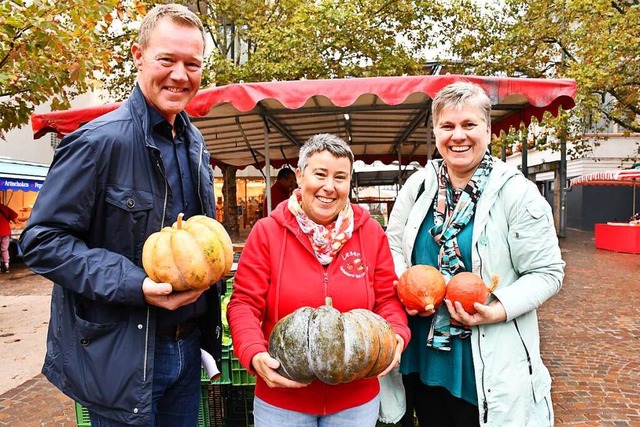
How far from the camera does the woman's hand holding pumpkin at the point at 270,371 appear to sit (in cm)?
203

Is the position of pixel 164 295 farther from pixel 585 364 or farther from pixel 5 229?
pixel 5 229

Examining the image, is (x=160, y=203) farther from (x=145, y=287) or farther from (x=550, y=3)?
(x=550, y=3)

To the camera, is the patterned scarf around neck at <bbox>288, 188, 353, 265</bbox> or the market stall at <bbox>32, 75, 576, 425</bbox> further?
the market stall at <bbox>32, 75, 576, 425</bbox>

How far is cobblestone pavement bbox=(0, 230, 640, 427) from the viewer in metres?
4.73

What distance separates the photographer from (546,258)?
87.4 inches

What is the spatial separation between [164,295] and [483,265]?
147 centimetres

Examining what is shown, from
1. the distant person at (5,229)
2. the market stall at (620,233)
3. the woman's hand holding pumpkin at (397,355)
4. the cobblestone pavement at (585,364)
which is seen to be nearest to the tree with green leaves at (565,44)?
the market stall at (620,233)

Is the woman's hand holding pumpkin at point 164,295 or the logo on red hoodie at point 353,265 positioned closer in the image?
the woman's hand holding pumpkin at point 164,295

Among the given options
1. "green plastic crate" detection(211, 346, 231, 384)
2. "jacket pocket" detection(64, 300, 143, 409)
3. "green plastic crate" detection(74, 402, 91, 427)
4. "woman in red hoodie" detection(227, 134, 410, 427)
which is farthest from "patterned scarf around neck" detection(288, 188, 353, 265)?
"green plastic crate" detection(74, 402, 91, 427)

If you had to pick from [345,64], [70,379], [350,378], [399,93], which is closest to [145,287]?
[70,379]

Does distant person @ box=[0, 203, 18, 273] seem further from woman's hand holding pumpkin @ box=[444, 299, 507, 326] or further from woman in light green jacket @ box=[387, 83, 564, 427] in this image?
woman's hand holding pumpkin @ box=[444, 299, 507, 326]

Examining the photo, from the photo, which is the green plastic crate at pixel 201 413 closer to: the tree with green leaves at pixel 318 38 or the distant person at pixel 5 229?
the tree with green leaves at pixel 318 38

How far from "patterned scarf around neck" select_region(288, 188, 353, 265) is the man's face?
0.74 metres

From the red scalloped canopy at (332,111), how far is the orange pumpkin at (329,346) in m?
3.09
